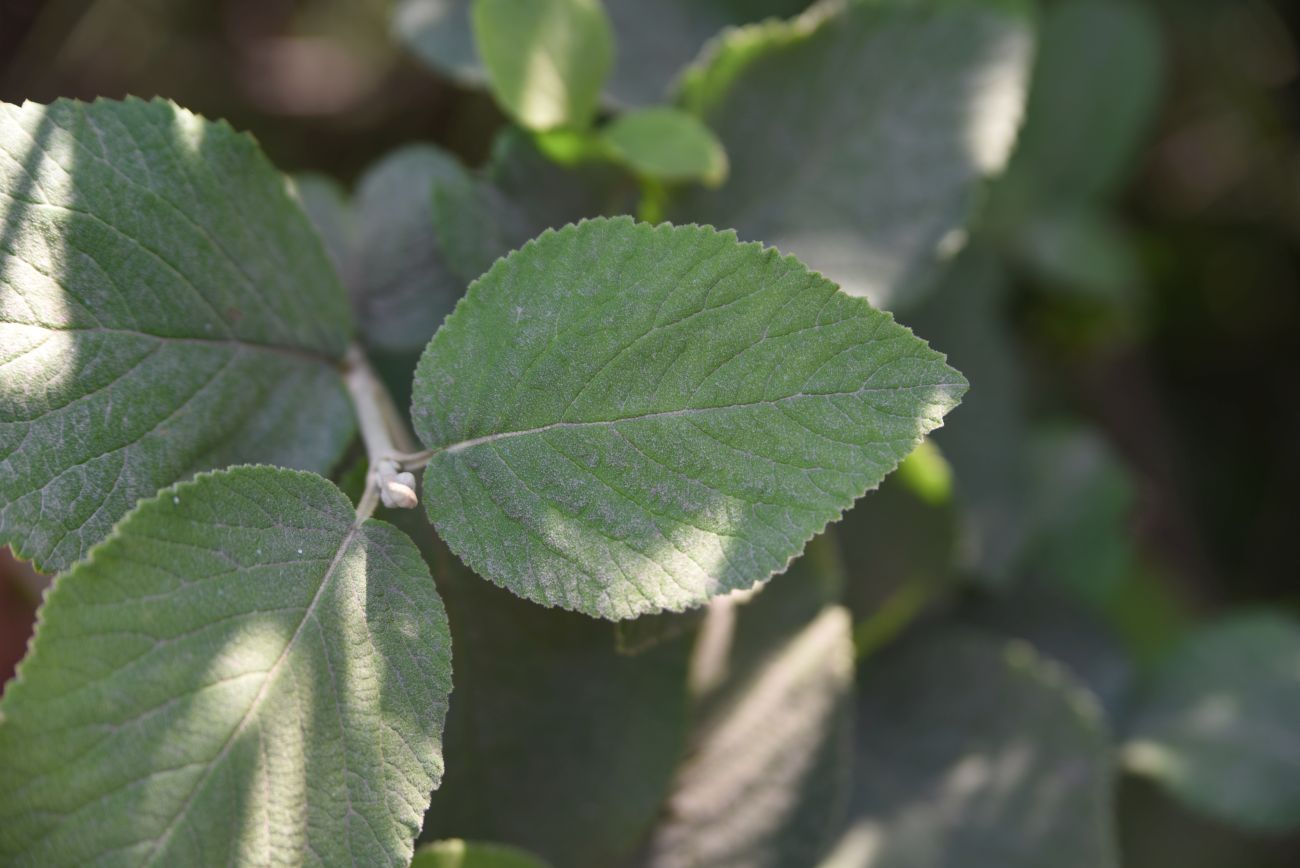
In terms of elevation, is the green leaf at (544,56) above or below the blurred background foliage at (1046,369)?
above

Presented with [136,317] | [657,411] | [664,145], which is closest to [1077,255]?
[664,145]

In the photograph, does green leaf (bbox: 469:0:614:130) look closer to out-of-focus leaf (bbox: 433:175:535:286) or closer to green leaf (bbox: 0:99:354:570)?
out-of-focus leaf (bbox: 433:175:535:286)

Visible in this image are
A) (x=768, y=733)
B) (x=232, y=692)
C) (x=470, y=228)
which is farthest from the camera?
(x=768, y=733)

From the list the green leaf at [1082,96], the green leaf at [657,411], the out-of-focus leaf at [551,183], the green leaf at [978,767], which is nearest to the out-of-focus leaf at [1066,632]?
the green leaf at [978,767]

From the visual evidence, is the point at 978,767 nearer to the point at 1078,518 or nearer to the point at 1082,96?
the point at 1078,518

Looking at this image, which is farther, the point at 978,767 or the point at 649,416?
the point at 978,767

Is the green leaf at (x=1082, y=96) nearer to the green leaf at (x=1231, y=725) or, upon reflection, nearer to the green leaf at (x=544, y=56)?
the green leaf at (x=1231, y=725)

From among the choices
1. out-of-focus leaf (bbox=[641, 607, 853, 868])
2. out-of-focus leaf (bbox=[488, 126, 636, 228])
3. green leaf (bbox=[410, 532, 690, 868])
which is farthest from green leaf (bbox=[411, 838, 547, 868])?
out-of-focus leaf (bbox=[488, 126, 636, 228])
